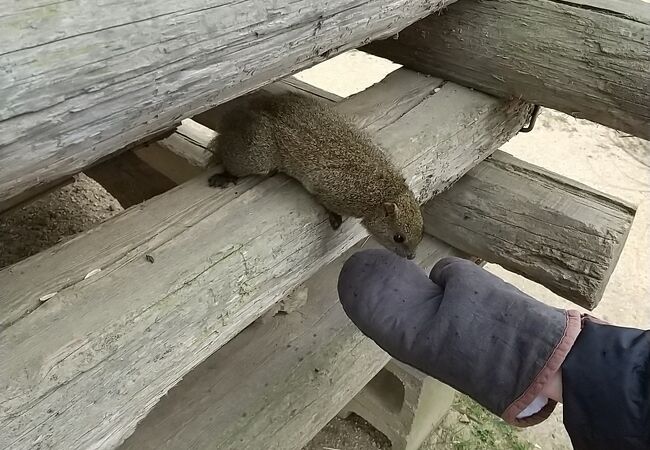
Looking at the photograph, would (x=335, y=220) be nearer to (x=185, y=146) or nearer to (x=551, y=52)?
(x=551, y=52)

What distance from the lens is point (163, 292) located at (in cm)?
151

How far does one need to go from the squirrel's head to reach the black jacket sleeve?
688 mm

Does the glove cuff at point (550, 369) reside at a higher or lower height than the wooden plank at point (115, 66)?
lower

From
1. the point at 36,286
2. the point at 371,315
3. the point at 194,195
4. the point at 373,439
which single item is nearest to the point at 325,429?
the point at 373,439

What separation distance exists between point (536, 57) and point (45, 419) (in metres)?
1.94

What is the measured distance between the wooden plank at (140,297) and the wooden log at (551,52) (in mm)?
575

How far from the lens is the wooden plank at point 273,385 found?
83.0 inches

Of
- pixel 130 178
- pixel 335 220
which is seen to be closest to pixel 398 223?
pixel 335 220

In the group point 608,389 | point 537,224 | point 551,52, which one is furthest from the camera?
point 537,224

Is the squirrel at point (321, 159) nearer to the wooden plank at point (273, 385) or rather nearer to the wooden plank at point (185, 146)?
the wooden plank at point (273, 385)

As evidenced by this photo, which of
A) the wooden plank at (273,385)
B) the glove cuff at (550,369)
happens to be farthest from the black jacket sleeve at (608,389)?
the wooden plank at (273,385)

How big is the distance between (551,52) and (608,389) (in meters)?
1.23

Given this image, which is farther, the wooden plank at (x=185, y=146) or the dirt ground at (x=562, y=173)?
the dirt ground at (x=562, y=173)

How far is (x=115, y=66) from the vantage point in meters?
1.15
